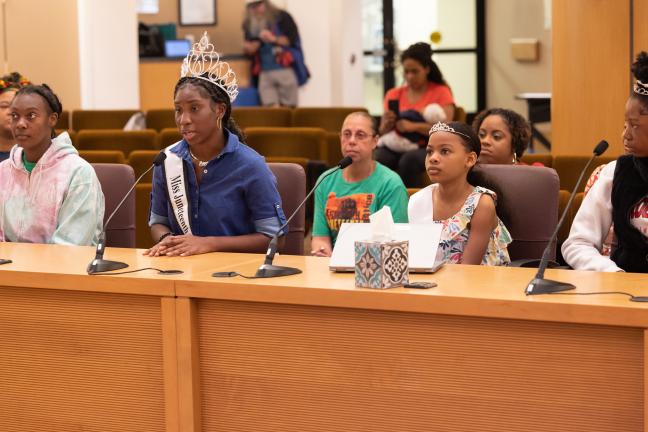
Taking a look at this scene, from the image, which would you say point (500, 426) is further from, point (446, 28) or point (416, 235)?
point (446, 28)

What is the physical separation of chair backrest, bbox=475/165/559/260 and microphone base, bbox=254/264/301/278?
1191 millimetres

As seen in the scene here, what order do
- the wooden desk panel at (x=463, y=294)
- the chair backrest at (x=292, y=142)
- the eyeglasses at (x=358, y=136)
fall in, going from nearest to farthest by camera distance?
1. the wooden desk panel at (x=463, y=294)
2. the eyeglasses at (x=358, y=136)
3. the chair backrest at (x=292, y=142)

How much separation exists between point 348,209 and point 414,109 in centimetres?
232

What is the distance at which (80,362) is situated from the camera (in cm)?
270

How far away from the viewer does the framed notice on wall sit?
14055 mm

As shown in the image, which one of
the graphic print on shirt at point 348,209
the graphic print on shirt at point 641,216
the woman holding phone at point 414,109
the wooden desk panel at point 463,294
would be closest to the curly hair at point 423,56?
the woman holding phone at point 414,109

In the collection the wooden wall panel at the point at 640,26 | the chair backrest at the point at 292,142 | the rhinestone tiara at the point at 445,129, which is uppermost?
the wooden wall panel at the point at 640,26

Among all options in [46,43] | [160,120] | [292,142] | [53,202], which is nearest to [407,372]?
[53,202]

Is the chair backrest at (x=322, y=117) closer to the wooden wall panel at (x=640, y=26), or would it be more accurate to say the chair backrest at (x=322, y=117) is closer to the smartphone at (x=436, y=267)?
the wooden wall panel at (x=640, y=26)

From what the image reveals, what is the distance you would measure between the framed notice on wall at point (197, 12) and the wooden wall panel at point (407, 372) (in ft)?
39.1

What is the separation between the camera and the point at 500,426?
2.25 metres

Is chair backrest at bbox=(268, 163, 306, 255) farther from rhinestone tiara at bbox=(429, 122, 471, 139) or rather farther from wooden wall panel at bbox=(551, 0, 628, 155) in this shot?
wooden wall panel at bbox=(551, 0, 628, 155)

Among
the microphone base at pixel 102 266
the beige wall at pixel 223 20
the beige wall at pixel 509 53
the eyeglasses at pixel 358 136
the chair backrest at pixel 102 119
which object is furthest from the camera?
the beige wall at pixel 223 20

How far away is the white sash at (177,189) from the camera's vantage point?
349cm
